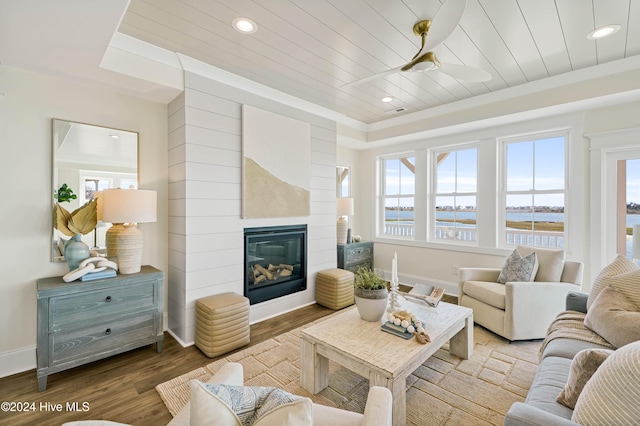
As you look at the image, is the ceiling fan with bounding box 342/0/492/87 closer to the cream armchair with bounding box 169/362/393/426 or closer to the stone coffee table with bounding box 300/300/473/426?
the stone coffee table with bounding box 300/300/473/426

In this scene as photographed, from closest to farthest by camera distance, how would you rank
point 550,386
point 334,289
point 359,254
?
point 550,386 → point 334,289 → point 359,254

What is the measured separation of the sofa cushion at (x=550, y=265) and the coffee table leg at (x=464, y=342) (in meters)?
1.17

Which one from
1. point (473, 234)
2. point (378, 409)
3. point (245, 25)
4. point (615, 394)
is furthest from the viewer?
point (473, 234)

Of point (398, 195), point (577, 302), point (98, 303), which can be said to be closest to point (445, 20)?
point (577, 302)

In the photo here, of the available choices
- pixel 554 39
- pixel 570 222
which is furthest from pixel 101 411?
pixel 570 222

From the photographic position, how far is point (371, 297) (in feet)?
6.84

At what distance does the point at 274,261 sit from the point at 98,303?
1.72m

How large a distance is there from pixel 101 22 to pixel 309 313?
322cm

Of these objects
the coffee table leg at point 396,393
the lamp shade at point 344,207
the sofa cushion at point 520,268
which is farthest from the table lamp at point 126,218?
the sofa cushion at point 520,268

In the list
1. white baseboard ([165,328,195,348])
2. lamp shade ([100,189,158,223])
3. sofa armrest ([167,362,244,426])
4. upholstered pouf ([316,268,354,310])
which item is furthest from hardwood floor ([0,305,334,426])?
upholstered pouf ([316,268,354,310])

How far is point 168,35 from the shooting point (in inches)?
89.7

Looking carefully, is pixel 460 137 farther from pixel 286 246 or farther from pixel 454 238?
pixel 286 246

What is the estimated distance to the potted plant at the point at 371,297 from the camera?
2.09m

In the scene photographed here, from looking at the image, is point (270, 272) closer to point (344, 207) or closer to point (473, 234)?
point (344, 207)
